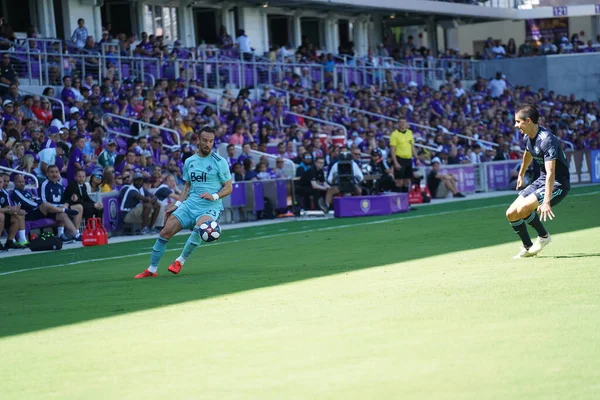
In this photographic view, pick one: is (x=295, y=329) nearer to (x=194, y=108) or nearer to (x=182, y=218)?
(x=182, y=218)

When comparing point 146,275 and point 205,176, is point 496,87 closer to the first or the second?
point 205,176

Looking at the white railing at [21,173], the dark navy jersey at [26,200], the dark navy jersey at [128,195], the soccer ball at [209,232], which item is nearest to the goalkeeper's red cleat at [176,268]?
the soccer ball at [209,232]

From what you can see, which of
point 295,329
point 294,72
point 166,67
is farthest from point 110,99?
point 295,329

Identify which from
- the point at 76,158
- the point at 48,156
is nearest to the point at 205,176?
the point at 76,158

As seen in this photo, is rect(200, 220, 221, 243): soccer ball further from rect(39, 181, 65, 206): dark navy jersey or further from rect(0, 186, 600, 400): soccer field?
rect(39, 181, 65, 206): dark navy jersey

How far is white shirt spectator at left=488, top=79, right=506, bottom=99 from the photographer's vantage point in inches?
2012

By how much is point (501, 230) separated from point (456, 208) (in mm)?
8013

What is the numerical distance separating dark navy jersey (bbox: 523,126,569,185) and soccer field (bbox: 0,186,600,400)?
1.02 metres

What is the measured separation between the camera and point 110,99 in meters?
28.4

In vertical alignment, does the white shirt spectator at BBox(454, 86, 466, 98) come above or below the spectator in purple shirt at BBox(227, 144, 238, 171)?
above

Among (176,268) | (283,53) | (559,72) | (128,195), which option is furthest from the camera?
(559,72)

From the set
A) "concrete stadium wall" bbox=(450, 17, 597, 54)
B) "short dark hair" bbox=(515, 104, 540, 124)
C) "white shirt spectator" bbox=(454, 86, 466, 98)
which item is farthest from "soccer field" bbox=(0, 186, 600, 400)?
"concrete stadium wall" bbox=(450, 17, 597, 54)

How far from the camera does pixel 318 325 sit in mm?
9156

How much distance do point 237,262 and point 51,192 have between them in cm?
690
